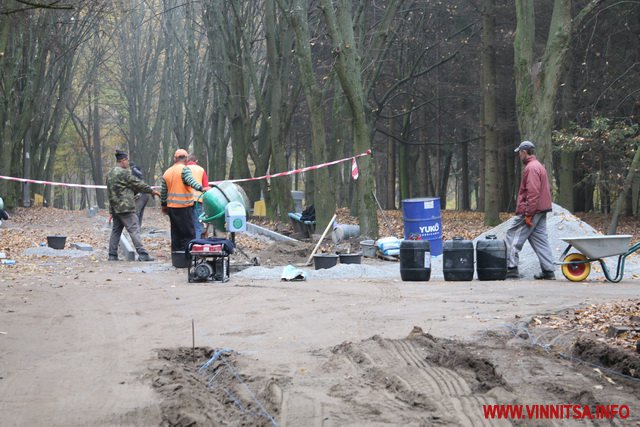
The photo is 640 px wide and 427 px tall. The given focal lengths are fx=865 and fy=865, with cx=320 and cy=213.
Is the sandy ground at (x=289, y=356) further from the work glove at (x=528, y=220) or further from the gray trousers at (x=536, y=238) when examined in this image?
the work glove at (x=528, y=220)

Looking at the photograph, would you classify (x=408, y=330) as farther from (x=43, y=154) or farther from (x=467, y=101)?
(x=43, y=154)

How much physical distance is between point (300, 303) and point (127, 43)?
39222mm

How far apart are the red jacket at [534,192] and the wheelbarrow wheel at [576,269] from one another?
35.8 inches

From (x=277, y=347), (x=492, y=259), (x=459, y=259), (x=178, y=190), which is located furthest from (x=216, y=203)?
(x=277, y=347)

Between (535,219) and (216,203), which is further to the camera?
(216,203)

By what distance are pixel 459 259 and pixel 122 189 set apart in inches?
280

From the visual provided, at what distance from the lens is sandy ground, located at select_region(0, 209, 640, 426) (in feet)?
18.7

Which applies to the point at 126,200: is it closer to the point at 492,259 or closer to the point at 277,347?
the point at 492,259

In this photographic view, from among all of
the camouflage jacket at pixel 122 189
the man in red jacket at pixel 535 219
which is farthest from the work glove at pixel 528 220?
the camouflage jacket at pixel 122 189

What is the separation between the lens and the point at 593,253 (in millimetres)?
13297

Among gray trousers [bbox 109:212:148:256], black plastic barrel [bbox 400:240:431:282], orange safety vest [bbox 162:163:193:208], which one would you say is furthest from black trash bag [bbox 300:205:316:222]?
black plastic barrel [bbox 400:240:431:282]

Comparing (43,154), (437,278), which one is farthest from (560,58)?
(43,154)

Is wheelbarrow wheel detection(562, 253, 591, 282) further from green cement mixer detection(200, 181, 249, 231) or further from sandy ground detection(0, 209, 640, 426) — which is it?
green cement mixer detection(200, 181, 249, 231)

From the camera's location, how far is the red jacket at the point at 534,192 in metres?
14.1
